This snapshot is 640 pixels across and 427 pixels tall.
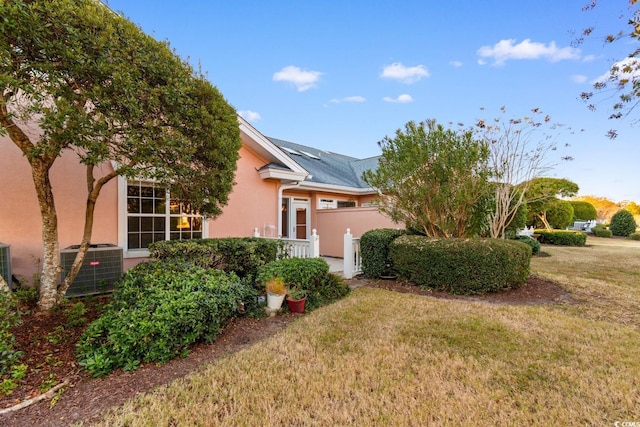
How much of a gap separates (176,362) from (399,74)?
10907 millimetres

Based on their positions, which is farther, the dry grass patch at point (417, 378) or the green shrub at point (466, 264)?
the green shrub at point (466, 264)

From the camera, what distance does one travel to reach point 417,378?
3.08 m

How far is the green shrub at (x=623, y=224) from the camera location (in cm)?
2566

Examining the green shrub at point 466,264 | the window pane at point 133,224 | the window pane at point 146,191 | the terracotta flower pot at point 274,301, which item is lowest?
the terracotta flower pot at point 274,301

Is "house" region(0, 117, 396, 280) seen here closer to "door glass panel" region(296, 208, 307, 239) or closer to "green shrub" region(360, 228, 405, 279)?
"door glass panel" region(296, 208, 307, 239)

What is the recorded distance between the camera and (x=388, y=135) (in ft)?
26.4

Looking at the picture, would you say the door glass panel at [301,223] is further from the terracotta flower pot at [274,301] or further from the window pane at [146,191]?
the terracotta flower pot at [274,301]

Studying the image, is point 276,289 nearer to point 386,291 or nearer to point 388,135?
point 386,291

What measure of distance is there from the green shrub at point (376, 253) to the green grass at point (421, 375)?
2757 mm

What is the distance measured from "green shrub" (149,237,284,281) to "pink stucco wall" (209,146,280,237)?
2.09 metres

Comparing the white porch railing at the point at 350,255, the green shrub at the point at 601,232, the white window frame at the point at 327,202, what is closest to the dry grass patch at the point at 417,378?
the white porch railing at the point at 350,255

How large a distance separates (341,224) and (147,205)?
682cm

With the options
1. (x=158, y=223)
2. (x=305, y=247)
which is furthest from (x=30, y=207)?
(x=305, y=247)

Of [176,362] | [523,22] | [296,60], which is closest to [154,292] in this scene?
[176,362]
